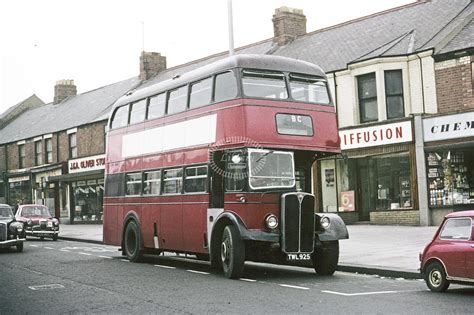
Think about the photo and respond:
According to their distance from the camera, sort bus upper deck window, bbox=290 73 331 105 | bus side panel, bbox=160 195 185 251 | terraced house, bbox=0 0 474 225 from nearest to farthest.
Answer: bus upper deck window, bbox=290 73 331 105
bus side panel, bbox=160 195 185 251
terraced house, bbox=0 0 474 225

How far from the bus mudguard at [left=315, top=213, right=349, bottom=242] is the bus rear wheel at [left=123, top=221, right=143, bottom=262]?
5729 mm

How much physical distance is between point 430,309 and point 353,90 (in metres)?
18.4

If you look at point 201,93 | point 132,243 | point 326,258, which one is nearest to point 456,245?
point 326,258

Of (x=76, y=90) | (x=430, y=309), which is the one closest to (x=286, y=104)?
(x=430, y=309)

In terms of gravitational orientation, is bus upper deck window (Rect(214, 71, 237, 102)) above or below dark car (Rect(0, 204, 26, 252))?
above

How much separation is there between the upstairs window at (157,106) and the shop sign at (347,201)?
13039 millimetres

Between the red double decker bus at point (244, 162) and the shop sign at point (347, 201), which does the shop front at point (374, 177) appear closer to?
the shop sign at point (347, 201)

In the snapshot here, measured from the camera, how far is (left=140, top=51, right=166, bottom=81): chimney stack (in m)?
42.7

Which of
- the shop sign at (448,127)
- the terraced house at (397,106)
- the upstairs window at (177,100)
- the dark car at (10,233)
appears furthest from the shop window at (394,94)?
the dark car at (10,233)

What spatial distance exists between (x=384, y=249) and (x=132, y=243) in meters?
6.89

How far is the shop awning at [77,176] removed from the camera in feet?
126

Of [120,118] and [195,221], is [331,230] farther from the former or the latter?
[120,118]

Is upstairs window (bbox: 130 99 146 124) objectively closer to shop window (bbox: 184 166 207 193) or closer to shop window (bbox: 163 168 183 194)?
shop window (bbox: 163 168 183 194)

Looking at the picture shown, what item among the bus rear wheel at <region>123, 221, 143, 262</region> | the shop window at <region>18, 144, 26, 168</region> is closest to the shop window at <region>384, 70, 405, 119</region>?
the bus rear wheel at <region>123, 221, 143, 262</region>
